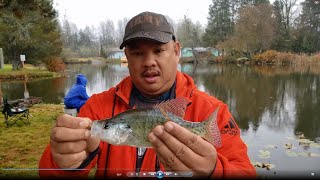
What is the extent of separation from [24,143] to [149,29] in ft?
21.5

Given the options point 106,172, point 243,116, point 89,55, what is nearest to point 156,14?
point 106,172

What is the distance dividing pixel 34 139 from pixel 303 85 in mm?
19157

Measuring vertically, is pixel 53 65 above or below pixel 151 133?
below

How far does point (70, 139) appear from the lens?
1633 millimetres

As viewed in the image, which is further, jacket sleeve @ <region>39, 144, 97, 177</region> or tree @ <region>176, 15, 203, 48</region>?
tree @ <region>176, 15, 203, 48</region>

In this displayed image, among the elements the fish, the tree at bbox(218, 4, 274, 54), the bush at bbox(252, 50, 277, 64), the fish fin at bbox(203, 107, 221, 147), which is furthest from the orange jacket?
the tree at bbox(218, 4, 274, 54)

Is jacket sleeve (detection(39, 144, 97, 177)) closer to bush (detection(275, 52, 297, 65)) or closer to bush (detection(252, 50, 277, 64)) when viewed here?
bush (detection(275, 52, 297, 65))

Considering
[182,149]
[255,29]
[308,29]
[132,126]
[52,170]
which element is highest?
[308,29]

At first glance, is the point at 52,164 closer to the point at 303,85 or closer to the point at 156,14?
the point at 156,14

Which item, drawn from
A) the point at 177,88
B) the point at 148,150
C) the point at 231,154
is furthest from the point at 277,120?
the point at 148,150

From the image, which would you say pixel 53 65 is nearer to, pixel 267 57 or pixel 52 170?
pixel 267 57

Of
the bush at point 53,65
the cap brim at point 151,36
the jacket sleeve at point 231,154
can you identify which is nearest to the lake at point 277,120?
the jacket sleeve at point 231,154

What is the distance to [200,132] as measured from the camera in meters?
1.83

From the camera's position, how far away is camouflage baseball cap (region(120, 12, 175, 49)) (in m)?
2.23
